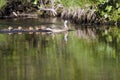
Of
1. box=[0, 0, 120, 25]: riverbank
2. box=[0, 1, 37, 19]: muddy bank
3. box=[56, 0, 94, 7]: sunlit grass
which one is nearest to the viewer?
box=[0, 0, 120, 25]: riverbank

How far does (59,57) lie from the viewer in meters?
30.1

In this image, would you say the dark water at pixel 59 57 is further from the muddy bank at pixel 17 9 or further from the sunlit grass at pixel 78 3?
the muddy bank at pixel 17 9

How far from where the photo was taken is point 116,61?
1118 inches

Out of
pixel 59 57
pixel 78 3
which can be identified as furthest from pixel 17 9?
pixel 59 57

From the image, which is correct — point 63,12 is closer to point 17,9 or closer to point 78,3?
point 78,3

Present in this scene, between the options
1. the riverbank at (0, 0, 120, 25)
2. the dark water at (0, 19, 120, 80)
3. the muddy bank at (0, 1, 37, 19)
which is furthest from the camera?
the muddy bank at (0, 1, 37, 19)

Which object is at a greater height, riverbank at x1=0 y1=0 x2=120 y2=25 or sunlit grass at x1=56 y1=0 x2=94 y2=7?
sunlit grass at x1=56 y1=0 x2=94 y2=7

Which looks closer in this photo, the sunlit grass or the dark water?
the dark water

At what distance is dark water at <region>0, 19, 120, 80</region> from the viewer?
25016mm

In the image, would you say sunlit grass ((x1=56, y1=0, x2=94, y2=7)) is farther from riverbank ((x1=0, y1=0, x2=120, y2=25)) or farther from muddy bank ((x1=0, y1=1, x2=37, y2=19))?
muddy bank ((x1=0, y1=1, x2=37, y2=19))

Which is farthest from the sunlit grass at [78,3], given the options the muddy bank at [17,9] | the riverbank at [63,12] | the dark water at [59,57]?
the muddy bank at [17,9]

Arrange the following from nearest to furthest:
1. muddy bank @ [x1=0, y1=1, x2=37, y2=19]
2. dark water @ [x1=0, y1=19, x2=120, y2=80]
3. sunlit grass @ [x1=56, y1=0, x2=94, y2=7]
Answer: dark water @ [x1=0, y1=19, x2=120, y2=80] → sunlit grass @ [x1=56, y1=0, x2=94, y2=7] → muddy bank @ [x1=0, y1=1, x2=37, y2=19]

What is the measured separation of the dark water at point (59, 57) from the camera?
82.1ft

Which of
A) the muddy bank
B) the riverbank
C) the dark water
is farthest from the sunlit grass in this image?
the muddy bank
